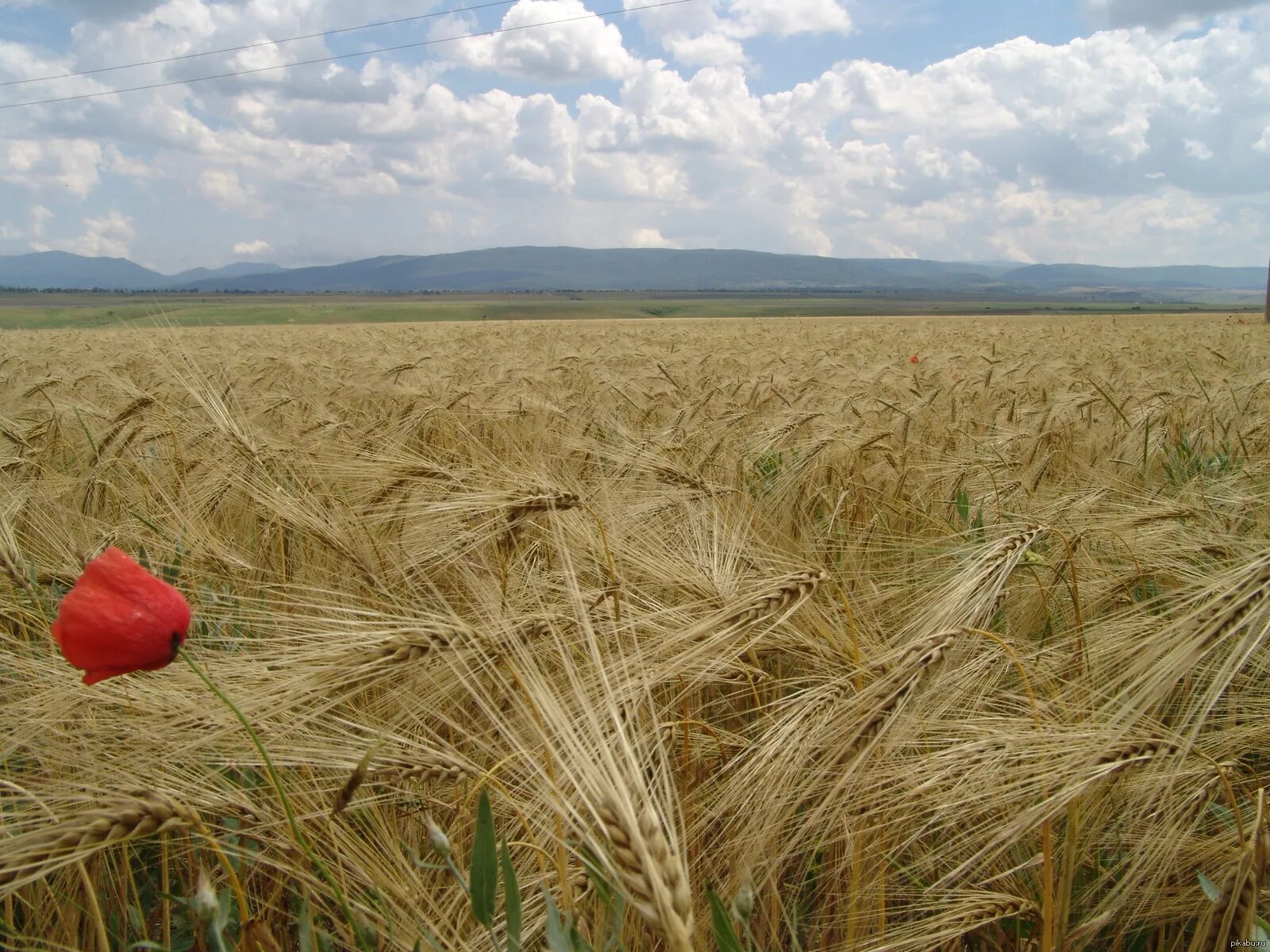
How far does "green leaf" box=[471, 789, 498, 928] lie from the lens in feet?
2.78

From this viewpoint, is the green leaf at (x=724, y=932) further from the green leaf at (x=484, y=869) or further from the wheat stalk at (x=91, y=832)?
the wheat stalk at (x=91, y=832)

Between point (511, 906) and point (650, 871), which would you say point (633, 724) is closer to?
point (511, 906)

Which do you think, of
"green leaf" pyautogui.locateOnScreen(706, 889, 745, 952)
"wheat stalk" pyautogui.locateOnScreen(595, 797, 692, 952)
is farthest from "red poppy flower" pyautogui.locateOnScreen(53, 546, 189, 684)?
"green leaf" pyautogui.locateOnScreen(706, 889, 745, 952)

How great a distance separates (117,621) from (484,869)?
0.48 m

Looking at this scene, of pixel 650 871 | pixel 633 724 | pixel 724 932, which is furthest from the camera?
pixel 633 724

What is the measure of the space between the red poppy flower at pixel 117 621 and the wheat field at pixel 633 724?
0.15 metres

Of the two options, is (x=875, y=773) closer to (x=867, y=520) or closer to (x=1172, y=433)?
(x=867, y=520)

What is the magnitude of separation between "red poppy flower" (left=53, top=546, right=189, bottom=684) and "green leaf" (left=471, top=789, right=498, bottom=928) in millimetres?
417

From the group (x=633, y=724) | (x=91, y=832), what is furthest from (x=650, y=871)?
(x=91, y=832)

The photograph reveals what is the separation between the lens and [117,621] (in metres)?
0.90

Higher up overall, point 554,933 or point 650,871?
point 650,871

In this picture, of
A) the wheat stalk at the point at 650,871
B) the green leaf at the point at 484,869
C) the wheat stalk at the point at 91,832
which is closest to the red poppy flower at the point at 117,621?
the wheat stalk at the point at 91,832

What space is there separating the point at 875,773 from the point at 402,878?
73cm

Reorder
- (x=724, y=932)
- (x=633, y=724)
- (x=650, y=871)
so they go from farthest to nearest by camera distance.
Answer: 1. (x=633, y=724)
2. (x=724, y=932)
3. (x=650, y=871)
